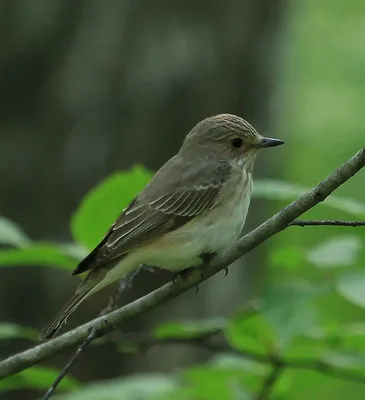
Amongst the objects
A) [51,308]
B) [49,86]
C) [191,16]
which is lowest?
[51,308]

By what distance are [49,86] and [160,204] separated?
1.70 metres

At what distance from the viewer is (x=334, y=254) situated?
9.15ft

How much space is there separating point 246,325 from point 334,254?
42cm

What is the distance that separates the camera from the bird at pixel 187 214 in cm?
298

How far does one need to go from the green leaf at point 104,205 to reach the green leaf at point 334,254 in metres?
0.62

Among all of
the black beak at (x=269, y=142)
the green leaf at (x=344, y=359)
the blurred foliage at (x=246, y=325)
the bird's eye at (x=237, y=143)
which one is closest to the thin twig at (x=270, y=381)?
the blurred foliage at (x=246, y=325)

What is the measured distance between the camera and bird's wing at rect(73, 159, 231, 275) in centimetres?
308

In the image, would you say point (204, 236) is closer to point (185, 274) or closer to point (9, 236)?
point (185, 274)

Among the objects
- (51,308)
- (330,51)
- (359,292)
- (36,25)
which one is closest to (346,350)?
(359,292)

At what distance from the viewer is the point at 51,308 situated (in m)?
4.81

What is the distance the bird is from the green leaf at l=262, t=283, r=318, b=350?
0.34m

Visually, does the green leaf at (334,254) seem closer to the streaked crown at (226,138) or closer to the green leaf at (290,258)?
the green leaf at (290,258)

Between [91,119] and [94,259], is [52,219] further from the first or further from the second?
[94,259]

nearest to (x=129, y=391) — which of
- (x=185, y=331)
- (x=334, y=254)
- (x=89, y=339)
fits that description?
(x=185, y=331)
